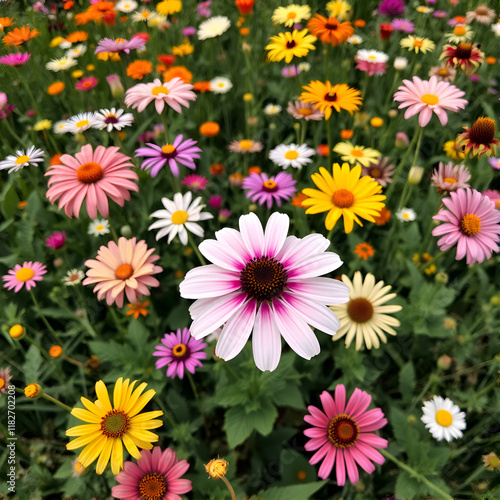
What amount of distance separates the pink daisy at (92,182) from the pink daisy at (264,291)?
66cm

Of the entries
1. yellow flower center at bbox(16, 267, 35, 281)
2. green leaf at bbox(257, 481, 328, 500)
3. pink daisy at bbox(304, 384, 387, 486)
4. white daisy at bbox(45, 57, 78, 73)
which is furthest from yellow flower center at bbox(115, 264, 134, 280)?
white daisy at bbox(45, 57, 78, 73)

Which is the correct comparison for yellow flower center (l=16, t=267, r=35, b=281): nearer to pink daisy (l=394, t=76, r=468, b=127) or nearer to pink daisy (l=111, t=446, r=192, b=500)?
pink daisy (l=111, t=446, r=192, b=500)

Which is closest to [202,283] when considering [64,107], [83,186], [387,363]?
[83,186]

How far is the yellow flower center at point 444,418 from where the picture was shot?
1489 mm

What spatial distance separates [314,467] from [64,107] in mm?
3165

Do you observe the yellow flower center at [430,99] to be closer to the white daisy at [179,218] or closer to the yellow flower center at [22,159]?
the white daisy at [179,218]

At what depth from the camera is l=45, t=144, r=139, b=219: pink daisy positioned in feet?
4.85

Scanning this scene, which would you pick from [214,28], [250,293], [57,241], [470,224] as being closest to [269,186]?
[470,224]

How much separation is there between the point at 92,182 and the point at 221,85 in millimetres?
1677

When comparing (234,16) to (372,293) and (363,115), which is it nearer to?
(363,115)

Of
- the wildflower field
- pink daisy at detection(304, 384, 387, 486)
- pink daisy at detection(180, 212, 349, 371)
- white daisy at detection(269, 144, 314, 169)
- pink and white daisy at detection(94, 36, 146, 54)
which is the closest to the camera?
pink daisy at detection(180, 212, 349, 371)

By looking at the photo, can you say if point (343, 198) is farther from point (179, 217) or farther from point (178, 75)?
point (178, 75)

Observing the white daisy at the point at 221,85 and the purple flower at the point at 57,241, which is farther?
the white daisy at the point at 221,85

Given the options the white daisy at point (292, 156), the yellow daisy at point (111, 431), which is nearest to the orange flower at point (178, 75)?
the white daisy at point (292, 156)
